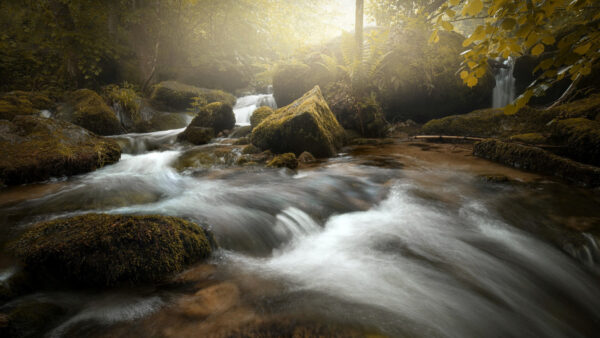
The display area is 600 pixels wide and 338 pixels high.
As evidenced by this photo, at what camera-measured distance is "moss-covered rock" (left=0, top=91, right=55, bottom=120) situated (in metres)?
6.27

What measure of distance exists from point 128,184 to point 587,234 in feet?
17.2

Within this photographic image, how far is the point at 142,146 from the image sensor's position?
7121 mm

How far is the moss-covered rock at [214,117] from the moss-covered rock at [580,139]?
312 inches

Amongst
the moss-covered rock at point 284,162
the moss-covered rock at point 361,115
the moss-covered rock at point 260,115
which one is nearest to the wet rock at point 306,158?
the moss-covered rock at point 284,162

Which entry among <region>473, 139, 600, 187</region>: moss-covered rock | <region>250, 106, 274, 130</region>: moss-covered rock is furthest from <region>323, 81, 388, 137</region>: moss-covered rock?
<region>473, 139, 600, 187</region>: moss-covered rock

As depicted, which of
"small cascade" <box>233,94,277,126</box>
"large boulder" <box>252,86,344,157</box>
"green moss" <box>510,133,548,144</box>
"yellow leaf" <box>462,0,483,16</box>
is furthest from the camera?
"small cascade" <box>233,94,277,126</box>

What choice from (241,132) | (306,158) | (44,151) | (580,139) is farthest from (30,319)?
(241,132)

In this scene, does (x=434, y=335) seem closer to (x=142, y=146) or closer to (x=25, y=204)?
(x=25, y=204)

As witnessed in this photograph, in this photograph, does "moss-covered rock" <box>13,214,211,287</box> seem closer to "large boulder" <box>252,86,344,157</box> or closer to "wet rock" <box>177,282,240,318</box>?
"wet rock" <box>177,282,240,318</box>

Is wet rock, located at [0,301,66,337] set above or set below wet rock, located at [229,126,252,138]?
below

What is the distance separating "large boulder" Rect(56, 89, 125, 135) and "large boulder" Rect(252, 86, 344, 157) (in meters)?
4.82

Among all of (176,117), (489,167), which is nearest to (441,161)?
(489,167)

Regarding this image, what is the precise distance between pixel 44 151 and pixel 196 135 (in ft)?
11.4

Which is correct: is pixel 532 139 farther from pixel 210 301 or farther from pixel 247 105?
pixel 247 105
